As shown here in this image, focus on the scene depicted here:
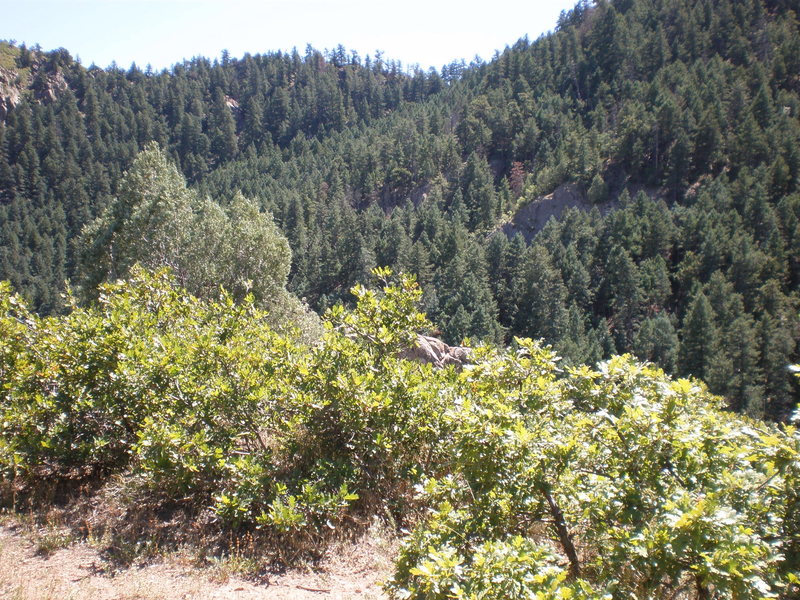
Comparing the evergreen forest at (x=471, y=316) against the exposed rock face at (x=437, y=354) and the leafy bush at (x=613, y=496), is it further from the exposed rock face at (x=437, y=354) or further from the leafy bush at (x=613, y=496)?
the exposed rock face at (x=437, y=354)

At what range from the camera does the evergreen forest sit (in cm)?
304

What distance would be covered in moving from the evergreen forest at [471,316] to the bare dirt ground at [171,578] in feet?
1.03

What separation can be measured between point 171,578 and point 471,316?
34.0 meters

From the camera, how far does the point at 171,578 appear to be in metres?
4.50

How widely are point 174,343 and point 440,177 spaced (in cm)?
7066

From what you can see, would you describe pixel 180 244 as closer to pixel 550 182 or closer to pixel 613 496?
pixel 613 496

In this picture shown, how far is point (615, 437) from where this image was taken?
3182 mm

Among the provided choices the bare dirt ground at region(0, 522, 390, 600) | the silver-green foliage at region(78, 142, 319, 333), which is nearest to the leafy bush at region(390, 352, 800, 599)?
the bare dirt ground at region(0, 522, 390, 600)

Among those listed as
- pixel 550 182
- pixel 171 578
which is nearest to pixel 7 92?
pixel 550 182

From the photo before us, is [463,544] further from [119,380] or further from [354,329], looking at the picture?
[119,380]

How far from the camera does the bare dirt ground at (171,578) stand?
4242mm

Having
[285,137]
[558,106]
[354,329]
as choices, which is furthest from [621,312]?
[285,137]

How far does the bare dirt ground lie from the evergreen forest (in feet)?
1.03

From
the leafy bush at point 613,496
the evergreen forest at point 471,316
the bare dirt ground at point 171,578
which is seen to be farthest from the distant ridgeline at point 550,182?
the leafy bush at point 613,496
